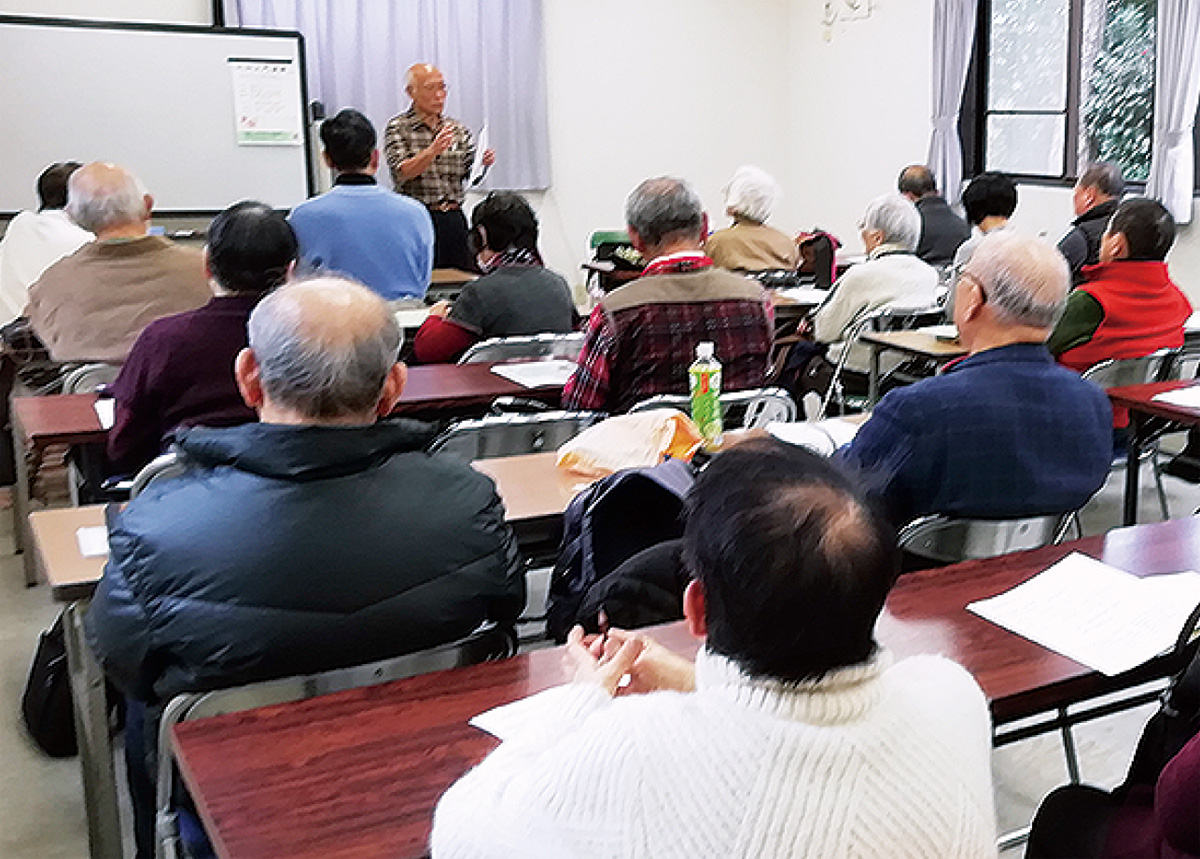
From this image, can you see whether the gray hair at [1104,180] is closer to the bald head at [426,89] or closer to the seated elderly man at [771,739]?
the bald head at [426,89]

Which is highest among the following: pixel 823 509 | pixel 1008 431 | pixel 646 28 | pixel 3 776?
pixel 646 28

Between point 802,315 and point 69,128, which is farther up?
point 69,128

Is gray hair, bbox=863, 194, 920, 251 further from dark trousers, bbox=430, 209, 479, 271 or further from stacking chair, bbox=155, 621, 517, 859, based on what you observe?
stacking chair, bbox=155, 621, 517, 859

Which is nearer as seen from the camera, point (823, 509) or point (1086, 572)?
point (823, 509)

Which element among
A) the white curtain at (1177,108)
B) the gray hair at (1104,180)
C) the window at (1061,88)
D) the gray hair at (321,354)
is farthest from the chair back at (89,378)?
the window at (1061,88)

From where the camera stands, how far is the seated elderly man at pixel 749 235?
558cm

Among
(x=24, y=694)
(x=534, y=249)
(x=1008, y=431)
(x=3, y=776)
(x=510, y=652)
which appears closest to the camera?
(x=510, y=652)

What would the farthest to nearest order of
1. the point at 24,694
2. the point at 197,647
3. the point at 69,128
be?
the point at 69,128
the point at 24,694
the point at 197,647

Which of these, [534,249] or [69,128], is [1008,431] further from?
[69,128]

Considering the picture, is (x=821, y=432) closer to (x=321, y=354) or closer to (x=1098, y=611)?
(x=1098, y=611)

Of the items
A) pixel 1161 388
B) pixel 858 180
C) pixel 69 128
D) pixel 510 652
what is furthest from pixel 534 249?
pixel 858 180

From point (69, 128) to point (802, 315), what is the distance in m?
4.12

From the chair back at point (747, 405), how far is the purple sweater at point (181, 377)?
0.96m

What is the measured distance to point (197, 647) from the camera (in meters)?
1.56
